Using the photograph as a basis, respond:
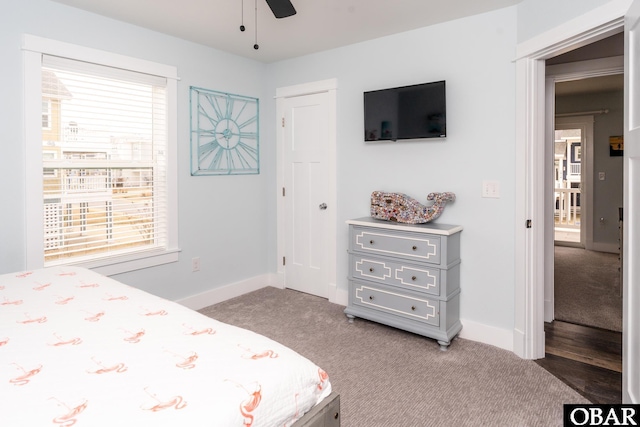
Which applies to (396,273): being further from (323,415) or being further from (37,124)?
(37,124)

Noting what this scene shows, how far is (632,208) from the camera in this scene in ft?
5.72

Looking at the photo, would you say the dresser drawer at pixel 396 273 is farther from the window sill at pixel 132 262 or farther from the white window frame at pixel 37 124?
the white window frame at pixel 37 124

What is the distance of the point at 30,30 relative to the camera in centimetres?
263

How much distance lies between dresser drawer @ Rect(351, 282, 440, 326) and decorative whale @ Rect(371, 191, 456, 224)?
575mm

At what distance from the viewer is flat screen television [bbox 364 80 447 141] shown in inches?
120

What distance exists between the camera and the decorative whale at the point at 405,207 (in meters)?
3.05

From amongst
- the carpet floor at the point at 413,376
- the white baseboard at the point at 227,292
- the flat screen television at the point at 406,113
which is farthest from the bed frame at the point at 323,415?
the white baseboard at the point at 227,292

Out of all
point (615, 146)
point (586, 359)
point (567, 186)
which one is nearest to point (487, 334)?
point (586, 359)

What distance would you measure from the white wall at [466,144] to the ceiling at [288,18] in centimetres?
15

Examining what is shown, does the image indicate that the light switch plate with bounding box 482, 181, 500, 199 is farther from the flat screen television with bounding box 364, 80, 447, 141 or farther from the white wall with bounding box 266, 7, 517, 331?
the flat screen television with bounding box 364, 80, 447, 141

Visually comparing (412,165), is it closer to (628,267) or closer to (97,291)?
(628,267)

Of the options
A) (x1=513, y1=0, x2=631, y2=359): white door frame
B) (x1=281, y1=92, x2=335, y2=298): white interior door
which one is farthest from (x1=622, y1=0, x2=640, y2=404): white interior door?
(x1=281, y1=92, x2=335, y2=298): white interior door

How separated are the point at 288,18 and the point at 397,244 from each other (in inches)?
75.0

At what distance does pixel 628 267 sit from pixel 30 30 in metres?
3.68
